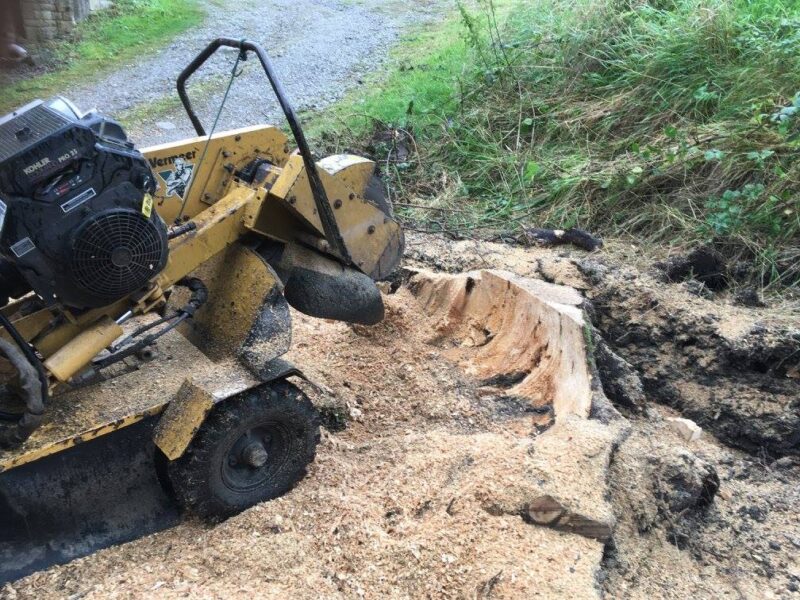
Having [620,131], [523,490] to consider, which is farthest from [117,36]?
[523,490]

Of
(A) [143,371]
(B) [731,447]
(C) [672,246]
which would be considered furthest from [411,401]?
(C) [672,246]

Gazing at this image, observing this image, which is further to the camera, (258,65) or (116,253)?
(258,65)

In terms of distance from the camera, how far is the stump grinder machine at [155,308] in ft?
7.72

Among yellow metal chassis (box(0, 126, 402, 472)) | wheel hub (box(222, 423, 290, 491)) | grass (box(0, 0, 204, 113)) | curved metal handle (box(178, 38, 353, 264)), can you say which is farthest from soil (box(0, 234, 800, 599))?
grass (box(0, 0, 204, 113))

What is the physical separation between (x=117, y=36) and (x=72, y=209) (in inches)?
380

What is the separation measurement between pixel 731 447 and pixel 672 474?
0.83 meters

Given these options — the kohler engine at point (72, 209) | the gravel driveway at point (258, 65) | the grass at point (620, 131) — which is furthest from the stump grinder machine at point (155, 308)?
the gravel driveway at point (258, 65)

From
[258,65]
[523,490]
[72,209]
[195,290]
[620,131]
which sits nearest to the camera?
[72,209]

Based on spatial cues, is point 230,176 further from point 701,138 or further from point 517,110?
point 517,110

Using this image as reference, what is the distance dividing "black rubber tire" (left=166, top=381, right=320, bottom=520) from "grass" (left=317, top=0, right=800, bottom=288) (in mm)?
2666

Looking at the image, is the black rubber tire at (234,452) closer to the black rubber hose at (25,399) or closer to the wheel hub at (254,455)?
the wheel hub at (254,455)

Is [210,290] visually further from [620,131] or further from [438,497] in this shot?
[620,131]

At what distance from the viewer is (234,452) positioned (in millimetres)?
2797

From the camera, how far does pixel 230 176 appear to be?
3.11 meters
